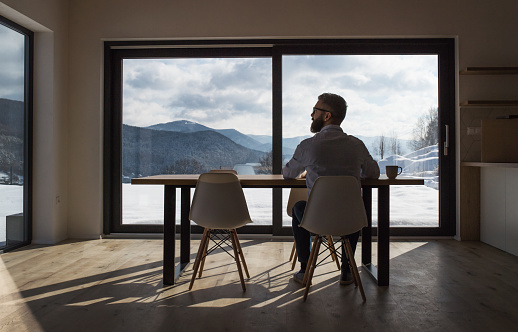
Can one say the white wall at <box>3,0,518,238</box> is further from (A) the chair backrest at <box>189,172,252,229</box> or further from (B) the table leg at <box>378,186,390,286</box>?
(A) the chair backrest at <box>189,172,252,229</box>

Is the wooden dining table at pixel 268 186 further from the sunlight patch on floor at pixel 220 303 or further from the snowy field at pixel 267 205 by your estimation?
the snowy field at pixel 267 205

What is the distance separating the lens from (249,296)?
262cm

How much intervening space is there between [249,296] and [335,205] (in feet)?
2.59

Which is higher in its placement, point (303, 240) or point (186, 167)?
point (186, 167)

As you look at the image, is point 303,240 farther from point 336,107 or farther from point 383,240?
point 336,107

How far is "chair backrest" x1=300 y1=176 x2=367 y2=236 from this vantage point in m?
2.52

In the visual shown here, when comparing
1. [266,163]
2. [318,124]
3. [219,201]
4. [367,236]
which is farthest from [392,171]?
[266,163]

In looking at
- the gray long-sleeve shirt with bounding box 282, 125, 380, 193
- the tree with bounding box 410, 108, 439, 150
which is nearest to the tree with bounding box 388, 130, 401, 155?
the tree with bounding box 410, 108, 439, 150

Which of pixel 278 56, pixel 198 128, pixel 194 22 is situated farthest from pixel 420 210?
pixel 194 22

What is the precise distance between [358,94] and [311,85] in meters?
0.54

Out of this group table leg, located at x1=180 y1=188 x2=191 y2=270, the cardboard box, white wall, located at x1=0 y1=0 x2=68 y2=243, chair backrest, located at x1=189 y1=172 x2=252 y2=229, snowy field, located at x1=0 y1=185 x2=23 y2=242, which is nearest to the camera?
chair backrest, located at x1=189 y1=172 x2=252 y2=229

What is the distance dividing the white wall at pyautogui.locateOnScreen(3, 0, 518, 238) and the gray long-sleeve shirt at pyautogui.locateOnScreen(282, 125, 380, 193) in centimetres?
217

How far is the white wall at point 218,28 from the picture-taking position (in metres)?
4.45

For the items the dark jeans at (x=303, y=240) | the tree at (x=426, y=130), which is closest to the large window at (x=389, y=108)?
the tree at (x=426, y=130)
